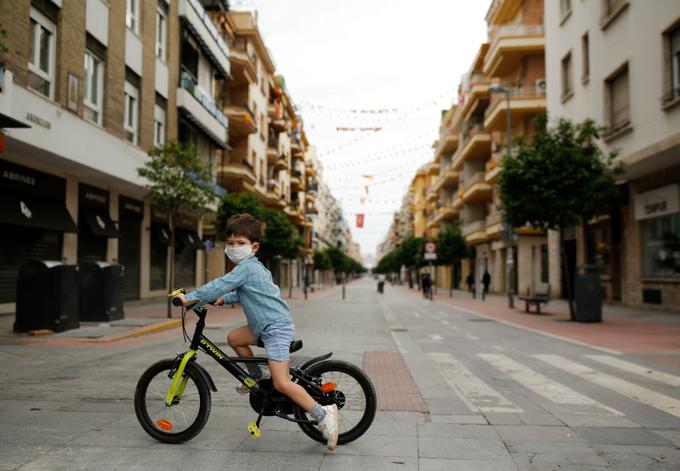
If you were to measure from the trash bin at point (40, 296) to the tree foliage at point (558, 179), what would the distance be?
38.7ft

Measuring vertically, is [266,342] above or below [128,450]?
above

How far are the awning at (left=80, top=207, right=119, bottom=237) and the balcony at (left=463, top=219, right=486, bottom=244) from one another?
28374 millimetres

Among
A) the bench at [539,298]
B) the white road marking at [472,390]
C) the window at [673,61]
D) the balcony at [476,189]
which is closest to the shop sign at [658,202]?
the window at [673,61]

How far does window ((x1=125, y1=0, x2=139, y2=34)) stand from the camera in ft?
67.8

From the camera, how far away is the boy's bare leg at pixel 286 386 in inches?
162

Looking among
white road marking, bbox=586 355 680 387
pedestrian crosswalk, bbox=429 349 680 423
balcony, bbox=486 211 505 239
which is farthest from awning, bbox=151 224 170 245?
balcony, bbox=486 211 505 239

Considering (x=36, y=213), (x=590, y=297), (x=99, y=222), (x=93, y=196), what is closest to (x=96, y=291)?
(x=36, y=213)

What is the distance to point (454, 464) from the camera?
13.2ft

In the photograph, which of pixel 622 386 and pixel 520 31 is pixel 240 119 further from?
pixel 622 386

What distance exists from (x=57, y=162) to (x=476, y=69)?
34.4 metres

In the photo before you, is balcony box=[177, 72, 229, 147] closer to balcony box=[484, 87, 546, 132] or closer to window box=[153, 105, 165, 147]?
window box=[153, 105, 165, 147]

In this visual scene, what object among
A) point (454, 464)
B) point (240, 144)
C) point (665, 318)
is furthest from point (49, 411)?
point (240, 144)

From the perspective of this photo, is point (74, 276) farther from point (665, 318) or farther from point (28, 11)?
point (665, 318)

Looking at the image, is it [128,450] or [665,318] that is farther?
[665,318]
